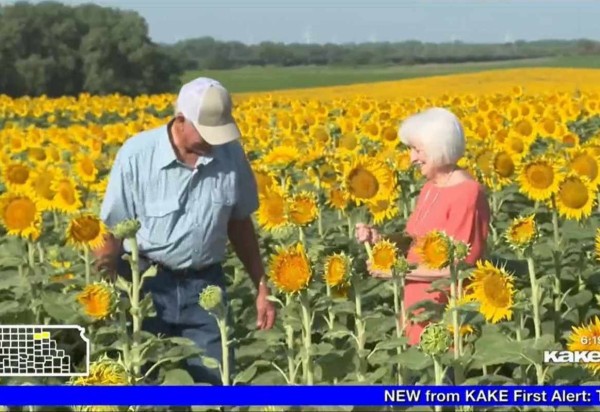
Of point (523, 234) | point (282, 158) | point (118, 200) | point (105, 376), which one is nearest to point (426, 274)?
point (523, 234)

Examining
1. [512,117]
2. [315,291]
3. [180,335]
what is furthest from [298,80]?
[512,117]

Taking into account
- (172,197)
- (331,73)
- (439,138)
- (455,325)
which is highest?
(331,73)

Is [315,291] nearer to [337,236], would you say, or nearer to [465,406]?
[465,406]

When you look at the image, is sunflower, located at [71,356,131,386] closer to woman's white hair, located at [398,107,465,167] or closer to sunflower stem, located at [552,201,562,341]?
woman's white hair, located at [398,107,465,167]

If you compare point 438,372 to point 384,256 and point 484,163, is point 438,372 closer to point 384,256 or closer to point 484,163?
point 384,256

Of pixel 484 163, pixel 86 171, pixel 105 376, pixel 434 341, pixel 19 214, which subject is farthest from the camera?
pixel 86 171

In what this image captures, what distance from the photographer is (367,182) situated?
2928 mm

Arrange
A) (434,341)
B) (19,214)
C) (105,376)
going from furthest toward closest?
(19,214)
(434,341)
(105,376)

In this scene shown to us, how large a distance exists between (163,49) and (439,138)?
2.04 feet

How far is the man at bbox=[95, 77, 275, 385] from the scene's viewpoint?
2.41 metres

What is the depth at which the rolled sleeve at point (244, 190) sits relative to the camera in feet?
8.27

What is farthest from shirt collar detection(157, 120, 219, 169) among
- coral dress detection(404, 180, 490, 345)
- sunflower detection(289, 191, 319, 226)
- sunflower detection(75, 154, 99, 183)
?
sunflower detection(75, 154, 99, 183)

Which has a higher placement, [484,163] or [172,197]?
[172,197]

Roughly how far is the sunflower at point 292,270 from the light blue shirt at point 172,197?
37 centimetres
